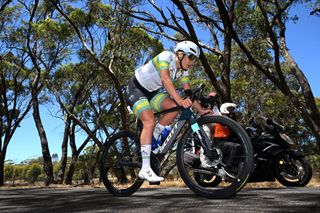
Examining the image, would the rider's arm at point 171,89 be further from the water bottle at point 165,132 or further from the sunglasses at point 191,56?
the water bottle at point 165,132

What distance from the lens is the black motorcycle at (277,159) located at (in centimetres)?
651

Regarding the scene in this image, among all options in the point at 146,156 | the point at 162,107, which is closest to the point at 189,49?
the point at 162,107

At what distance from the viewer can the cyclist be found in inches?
159

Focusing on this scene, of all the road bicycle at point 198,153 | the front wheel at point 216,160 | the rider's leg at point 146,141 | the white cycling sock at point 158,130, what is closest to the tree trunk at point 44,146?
the road bicycle at point 198,153

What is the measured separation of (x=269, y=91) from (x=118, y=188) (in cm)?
2385

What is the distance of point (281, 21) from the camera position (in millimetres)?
15547

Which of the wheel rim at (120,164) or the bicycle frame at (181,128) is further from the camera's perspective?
the wheel rim at (120,164)

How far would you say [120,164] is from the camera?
15.9 feet

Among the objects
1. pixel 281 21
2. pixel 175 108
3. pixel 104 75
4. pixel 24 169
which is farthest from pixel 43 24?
pixel 24 169

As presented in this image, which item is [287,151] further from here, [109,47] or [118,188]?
[109,47]

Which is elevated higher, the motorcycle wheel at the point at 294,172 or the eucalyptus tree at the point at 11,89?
the eucalyptus tree at the point at 11,89

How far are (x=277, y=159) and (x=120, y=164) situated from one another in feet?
9.92

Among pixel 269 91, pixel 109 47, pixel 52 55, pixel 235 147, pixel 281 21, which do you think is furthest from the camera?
pixel 269 91

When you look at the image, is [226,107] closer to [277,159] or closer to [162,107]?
[277,159]
